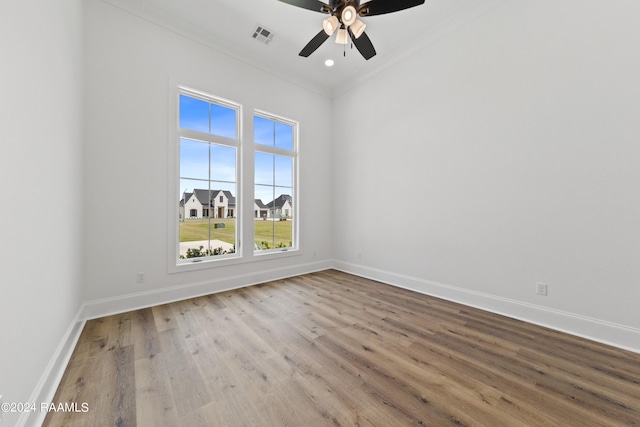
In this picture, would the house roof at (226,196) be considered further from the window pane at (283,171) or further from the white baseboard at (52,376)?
the white baseboard at (52,376)

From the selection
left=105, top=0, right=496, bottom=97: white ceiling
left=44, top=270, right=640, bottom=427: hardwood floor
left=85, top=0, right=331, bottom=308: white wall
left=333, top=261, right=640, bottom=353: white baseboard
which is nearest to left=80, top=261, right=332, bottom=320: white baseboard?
left=85, top=0, right=331, bottom=308: white wall

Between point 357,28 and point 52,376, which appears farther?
point 357,28

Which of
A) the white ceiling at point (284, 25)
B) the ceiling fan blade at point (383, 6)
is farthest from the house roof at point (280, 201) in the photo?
the ceiling fan blade at point (383, 6)

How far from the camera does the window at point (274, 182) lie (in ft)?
13.0

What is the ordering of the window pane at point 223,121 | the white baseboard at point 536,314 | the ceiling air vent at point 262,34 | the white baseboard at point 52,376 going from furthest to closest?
the window pane at point 223,121
the ceiling air vent at point 262,34
the white baseboard at point 536,314
the white baseboard at point 52,376

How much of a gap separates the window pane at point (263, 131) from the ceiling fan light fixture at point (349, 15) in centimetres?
202

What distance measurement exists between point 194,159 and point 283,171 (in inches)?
58.7

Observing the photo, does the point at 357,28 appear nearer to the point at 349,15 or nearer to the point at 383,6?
the point at 349,15

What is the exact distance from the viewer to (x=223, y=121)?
140 inches

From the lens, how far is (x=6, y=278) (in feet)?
3.43

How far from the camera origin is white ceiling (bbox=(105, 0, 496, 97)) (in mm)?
2824

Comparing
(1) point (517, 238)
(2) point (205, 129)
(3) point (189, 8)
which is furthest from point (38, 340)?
(1) point (517, 238)

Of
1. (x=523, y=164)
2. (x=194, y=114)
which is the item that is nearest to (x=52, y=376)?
(x=194, y=114)

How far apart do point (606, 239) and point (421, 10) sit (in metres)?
3.14
